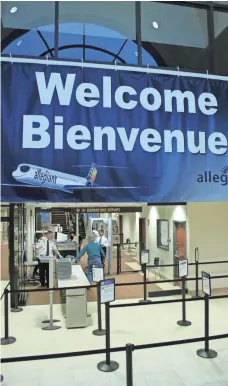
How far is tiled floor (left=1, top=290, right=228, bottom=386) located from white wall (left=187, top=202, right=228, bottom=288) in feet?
5.58

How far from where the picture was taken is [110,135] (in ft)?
11.1

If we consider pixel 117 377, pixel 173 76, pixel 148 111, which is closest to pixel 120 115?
pixel 148 111

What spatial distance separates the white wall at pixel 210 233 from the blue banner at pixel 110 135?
581 centimetres

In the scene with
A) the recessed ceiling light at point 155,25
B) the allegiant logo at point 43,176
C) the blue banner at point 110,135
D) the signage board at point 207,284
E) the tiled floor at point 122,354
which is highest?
the recessed ceiling light at point 155,25

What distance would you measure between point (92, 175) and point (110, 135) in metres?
0.41

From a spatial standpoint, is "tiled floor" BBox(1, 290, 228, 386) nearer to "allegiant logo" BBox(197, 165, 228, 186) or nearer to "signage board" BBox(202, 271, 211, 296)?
"signage board" BBox(202, 271, 211, 296)

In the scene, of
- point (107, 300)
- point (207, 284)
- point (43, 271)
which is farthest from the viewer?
point (43, 271)

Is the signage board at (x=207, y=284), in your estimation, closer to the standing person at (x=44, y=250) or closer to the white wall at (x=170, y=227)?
the white wall at (x=170, y=227)

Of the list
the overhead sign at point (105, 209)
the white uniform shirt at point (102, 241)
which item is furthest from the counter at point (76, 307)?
the white uniform shirt at point (102, 241)

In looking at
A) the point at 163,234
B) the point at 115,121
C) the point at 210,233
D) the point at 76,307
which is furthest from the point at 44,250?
the point at 115,121

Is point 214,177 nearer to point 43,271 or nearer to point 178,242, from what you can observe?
point 178,242

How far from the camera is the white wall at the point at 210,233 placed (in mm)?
9297

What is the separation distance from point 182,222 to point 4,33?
23.5 ft

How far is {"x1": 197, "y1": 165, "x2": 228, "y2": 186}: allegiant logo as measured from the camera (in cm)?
358
